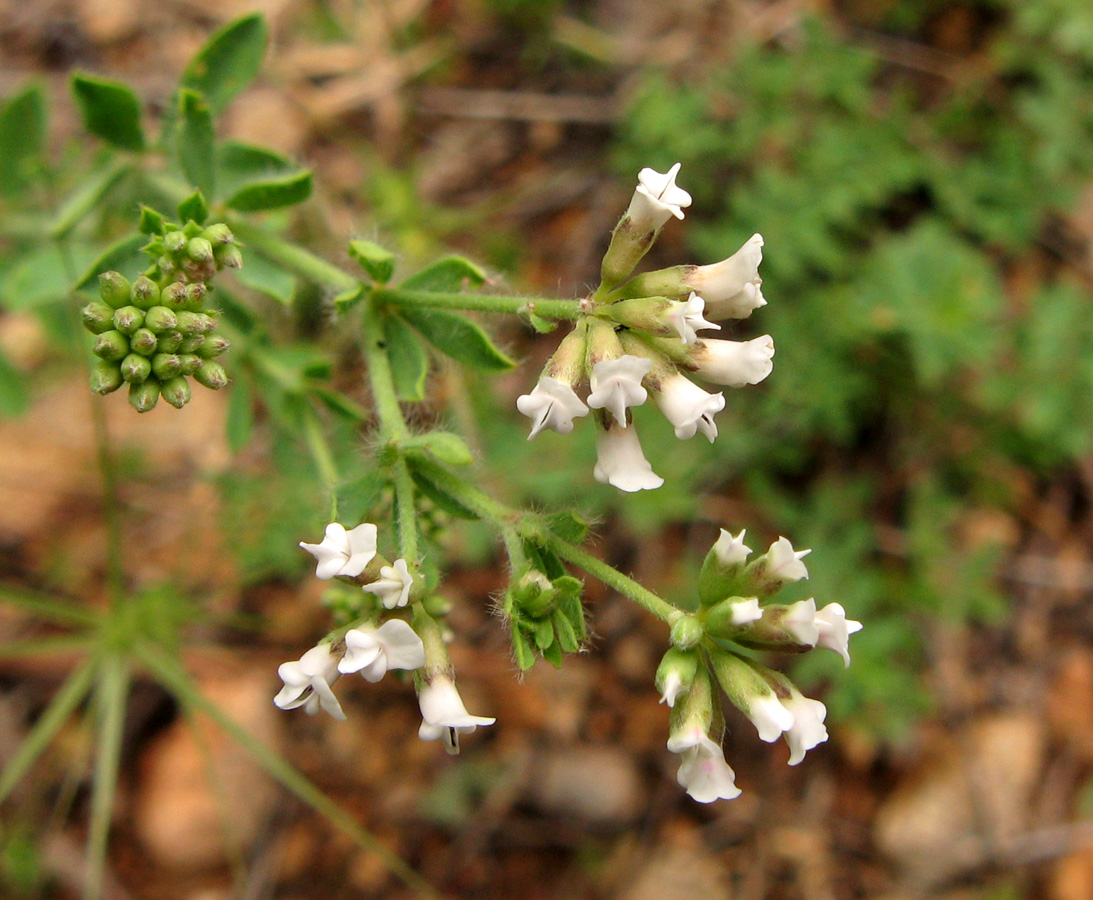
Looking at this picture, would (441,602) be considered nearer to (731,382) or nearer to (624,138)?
(731,382)

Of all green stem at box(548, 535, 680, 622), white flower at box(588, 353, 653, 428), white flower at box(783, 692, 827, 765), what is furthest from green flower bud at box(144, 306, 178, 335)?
white flower at box(783, 692, 827, 765)

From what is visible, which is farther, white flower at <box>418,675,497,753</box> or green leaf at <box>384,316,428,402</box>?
green leaf at <box>384,316,428,402</box>

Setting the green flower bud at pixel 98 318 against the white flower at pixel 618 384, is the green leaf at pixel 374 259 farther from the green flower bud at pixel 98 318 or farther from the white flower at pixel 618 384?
the white flower at pixel 618 384

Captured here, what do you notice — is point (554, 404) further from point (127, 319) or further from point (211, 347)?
point (127, 319)

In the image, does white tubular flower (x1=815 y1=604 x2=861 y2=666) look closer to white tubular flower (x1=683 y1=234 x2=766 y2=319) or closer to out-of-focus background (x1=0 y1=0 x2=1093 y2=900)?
white tubular flower (x1=683 y1=234 x2=766 y2=319)

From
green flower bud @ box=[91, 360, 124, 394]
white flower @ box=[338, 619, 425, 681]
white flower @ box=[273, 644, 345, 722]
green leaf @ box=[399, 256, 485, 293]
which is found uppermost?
green flower bud @ box=[91, 360, 124, 394]
